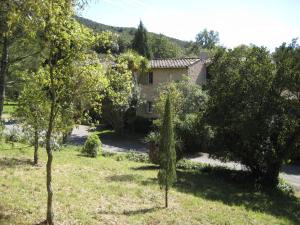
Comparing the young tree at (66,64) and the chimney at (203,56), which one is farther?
the chimney at (203,56)

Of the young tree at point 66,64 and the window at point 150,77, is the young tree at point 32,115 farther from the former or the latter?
the window at point 150,77

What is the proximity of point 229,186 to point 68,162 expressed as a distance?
770 cm

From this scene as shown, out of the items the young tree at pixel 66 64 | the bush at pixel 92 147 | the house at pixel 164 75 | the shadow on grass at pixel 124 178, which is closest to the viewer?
the young tree at pixel 66 64

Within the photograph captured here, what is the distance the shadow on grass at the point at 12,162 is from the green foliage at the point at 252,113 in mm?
9439

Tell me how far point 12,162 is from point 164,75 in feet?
79.6

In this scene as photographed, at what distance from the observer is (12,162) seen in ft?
54.9

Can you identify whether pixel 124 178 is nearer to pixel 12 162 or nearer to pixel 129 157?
pixel 12 162

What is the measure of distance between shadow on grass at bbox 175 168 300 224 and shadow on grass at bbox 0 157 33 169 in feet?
21.5

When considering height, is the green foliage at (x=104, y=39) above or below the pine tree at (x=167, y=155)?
above

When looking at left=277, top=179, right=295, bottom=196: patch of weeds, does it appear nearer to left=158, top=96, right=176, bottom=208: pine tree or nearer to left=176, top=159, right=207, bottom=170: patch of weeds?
left=176, top=159, right=207, bottom=170: patch of weeds

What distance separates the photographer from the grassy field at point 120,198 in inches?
401

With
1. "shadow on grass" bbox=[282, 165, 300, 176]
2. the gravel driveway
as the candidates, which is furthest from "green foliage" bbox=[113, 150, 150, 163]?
"shadow on grass" bbox=[282, 165, 300, 176]

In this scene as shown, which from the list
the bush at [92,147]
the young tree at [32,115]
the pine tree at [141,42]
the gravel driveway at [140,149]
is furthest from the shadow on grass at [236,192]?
the pine tree at [141,42]

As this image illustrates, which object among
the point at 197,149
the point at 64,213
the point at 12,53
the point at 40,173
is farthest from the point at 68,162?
the point at 197,149
